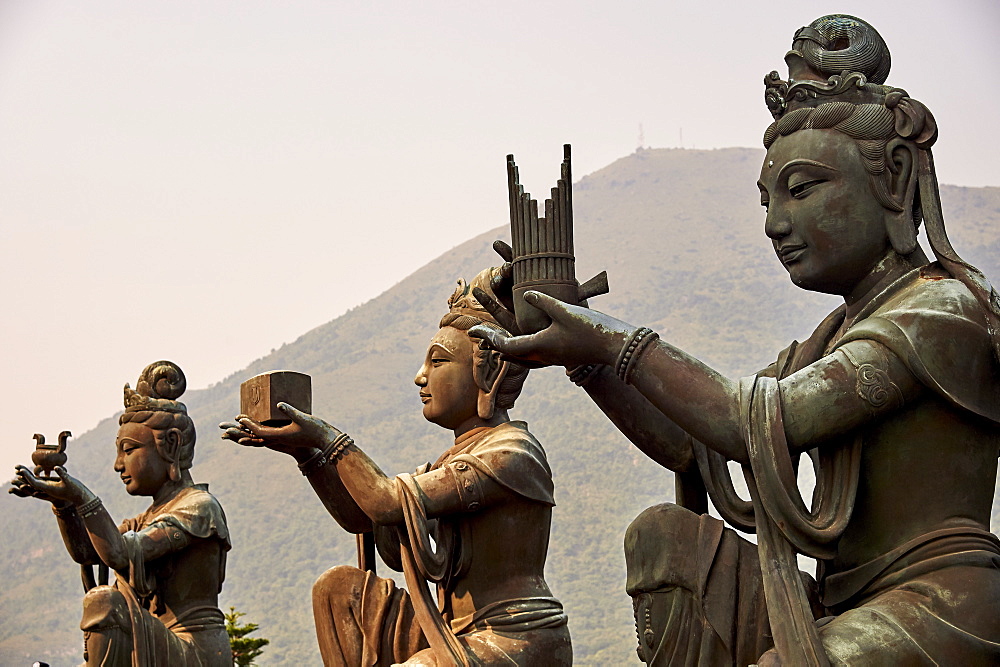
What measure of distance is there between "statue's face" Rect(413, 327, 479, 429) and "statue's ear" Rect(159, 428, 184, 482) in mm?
2754

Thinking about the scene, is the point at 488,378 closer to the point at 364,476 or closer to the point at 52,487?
the point at 364,476

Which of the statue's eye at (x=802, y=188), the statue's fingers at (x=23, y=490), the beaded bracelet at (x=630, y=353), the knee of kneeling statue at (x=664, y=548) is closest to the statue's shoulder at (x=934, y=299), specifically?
the statue's eye at (x=802, y=188)

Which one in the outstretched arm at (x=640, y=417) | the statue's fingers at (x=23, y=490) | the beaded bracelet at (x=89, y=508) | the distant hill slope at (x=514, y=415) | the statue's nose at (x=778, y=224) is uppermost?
the distant hill slope at (x=514, y=415)

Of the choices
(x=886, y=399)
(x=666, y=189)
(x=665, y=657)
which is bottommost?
(x=665, y=657)

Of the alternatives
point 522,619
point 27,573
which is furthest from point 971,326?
point 27,573

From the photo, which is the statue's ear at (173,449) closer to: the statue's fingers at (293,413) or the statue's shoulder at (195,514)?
the statue's shoulder at (195,514)

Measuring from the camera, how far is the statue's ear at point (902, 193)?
5.00 metres

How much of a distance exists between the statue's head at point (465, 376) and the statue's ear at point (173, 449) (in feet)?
8.97

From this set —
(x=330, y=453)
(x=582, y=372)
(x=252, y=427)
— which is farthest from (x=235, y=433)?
(x=582, y=372)

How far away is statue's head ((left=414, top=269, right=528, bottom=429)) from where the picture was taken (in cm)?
693

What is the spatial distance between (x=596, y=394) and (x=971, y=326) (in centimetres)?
133

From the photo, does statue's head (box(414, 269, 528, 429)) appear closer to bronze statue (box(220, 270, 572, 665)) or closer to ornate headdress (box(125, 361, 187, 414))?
bronze statue (box(220, 270, 572, 665))

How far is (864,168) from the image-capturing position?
16.4 ft

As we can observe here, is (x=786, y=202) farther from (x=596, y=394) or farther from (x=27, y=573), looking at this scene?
(x=27, y=573)
